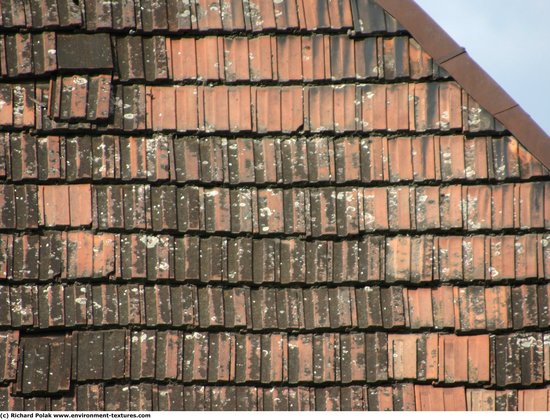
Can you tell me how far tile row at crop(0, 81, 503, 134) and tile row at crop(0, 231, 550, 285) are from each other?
23.4 inches

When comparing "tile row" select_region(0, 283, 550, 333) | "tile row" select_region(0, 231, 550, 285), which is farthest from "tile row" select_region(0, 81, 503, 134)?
"tile row" select_region(0, 283, 550, 333)

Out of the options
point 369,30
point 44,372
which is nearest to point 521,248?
point 369,30

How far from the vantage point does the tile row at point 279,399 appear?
5.18 m

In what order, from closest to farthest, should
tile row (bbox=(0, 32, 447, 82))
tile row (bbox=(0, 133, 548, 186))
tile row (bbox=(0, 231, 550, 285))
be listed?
tile row (bbox=(0, 231, 550, 285)) < tile row (bbox=(0, 133, 548, 186)) < tile row (bbox=(0, 32, 447, 82))

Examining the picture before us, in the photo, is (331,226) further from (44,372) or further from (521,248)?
(44,372)

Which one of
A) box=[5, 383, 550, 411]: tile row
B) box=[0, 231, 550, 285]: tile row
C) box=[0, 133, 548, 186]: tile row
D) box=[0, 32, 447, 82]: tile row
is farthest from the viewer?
box=[0, 32, 447, 82]: tile row

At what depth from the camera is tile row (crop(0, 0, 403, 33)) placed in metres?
5.56

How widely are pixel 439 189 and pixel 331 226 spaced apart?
0.60 m

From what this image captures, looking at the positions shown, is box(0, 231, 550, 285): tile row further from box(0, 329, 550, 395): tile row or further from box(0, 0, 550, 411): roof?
box(0, 329, 550, 395): tile row

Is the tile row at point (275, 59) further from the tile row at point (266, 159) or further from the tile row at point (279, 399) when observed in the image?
the tile row at point (279, 399)

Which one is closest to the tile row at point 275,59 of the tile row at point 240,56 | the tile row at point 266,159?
the tile row at point 240,56

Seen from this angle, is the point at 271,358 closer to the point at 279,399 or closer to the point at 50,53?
the point at 279,399

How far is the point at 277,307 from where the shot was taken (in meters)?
5.31

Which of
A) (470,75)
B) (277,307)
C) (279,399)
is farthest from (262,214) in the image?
(470,75)
